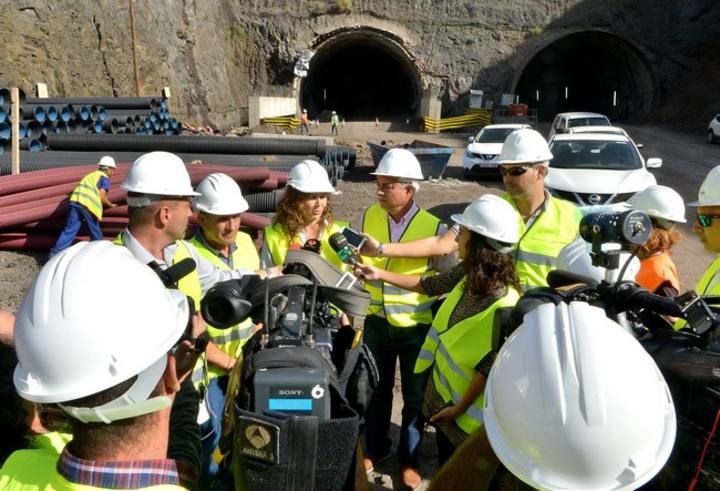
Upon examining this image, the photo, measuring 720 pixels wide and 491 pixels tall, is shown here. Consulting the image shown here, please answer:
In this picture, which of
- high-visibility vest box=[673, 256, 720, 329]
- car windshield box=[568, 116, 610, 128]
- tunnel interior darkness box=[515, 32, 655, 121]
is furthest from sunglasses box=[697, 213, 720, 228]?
tunnel interior darkness box=[515, 32, 655, 121]

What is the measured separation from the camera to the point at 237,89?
89.2ft

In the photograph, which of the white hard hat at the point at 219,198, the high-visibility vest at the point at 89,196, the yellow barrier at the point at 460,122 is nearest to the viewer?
the white hard hat at the point at 219,198

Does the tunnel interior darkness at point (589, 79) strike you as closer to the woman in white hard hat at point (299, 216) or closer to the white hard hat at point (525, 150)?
the white hard hat at point (525, 150)

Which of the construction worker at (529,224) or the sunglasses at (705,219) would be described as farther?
the construction worker at (529,224)

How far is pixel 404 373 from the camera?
350 centimetres

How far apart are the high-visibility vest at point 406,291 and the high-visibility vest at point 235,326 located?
0.68m

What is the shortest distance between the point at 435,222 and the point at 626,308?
1.81 meters

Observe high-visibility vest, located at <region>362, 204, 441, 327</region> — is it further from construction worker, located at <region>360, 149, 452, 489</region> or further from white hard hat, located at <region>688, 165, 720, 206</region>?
white hard hat, located at <region>688, 165, 720, 206</region>

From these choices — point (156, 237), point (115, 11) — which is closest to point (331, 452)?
point (156, 237)

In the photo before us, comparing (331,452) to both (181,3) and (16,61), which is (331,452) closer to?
(16,61)

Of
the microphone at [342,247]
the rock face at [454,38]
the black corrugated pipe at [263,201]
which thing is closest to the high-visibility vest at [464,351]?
the microphone at [342,247]

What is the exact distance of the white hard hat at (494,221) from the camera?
2.46 metres

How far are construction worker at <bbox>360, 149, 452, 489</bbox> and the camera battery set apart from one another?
202 centimetres

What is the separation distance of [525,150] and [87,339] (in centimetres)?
275
